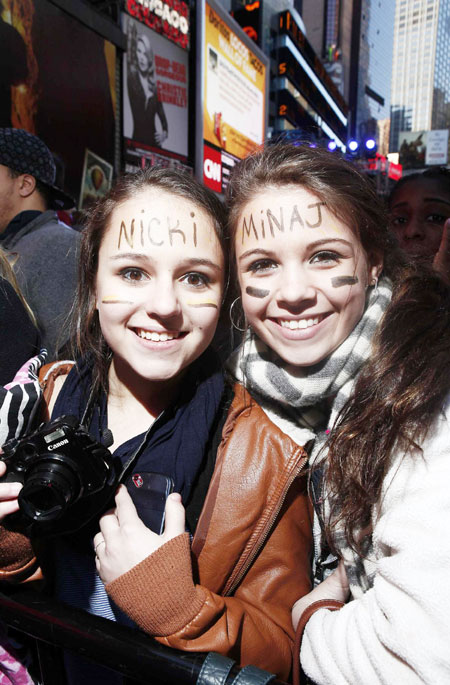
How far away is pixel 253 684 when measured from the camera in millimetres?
892

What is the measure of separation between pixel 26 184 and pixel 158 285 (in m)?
1.83

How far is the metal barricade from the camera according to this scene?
3.04 ft

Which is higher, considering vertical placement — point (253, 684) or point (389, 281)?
point (389, 281)

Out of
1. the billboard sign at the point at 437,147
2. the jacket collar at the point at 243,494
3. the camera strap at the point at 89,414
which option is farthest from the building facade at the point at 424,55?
the billboard sign at the point at 437,147

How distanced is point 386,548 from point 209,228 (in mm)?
1067

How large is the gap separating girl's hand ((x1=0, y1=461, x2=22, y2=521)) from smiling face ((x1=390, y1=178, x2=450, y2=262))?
2.45m

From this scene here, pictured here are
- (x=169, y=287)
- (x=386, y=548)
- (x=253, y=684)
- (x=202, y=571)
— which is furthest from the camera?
(x=169, y=287)

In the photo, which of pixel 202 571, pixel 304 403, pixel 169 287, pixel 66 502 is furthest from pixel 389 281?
pixel 66 502

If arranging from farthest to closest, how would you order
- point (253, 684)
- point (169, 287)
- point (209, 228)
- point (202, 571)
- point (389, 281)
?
point (389, 281)
point (209, 228)
point (169, 287)
point (202, 571)
point (253, 684)

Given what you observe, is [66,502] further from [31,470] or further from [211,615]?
[211,615]

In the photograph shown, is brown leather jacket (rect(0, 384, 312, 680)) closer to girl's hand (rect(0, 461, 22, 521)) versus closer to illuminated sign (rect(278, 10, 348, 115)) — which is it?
girl's hand (rect(0, 461, 22, 521))

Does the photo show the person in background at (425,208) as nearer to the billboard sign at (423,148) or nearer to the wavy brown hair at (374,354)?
the wavy brown hair at (374,354)

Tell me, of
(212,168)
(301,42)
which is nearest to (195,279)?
(212,168)

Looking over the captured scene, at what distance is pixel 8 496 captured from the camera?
1.19 metres
